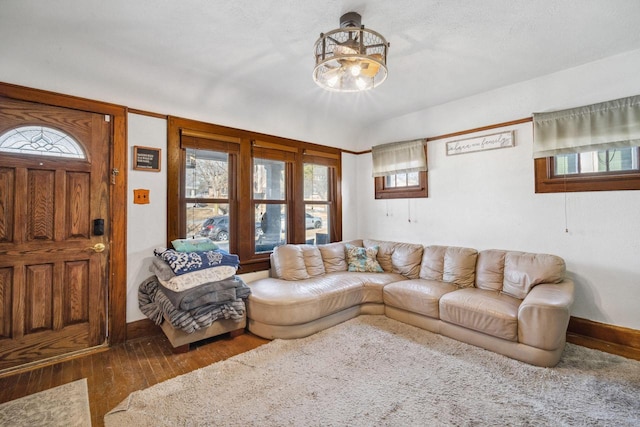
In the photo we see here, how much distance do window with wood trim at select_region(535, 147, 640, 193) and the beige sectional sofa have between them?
787 mm

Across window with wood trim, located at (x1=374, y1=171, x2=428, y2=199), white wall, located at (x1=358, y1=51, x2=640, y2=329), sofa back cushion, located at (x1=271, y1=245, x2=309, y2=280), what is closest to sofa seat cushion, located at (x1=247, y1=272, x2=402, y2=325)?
sofa back cushion, located at (x1=271, y1=245, x2=309, y2=280)

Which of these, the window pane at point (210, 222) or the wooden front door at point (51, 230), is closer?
the wooden front door at point (51, 230)

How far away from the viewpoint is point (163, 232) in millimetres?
3066

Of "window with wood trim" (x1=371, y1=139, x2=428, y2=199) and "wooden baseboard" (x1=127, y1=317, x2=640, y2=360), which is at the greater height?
"window with wood trim" (x1=371, y1=139, x2=428, y2=199)

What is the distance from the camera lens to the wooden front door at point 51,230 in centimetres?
235

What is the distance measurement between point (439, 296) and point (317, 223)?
2.24 meters

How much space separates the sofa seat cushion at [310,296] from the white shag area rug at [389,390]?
28 cm

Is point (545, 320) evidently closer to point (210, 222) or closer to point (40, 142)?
point (210, 222)

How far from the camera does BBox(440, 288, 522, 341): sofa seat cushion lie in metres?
2.46

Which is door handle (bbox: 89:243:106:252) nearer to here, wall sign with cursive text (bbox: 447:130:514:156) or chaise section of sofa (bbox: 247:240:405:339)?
chaise section of sofa (bbox: 247:240:405:339)

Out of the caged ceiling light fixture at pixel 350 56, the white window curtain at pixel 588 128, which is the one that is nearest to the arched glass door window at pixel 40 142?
the caged ceiling light fixture at pixel 350 56

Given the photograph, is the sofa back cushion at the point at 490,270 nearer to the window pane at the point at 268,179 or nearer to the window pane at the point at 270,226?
the window pane at the point at 270,226

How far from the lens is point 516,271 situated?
2.98 meters

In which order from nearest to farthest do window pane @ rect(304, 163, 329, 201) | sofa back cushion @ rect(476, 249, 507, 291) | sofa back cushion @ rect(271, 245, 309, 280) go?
sofa back cushion @ rect(476, 249, 507, 291) → sofa back cushion @ rect(271, 245, 309, 280) → window pane @ rect(304, 163, 329, 201)
